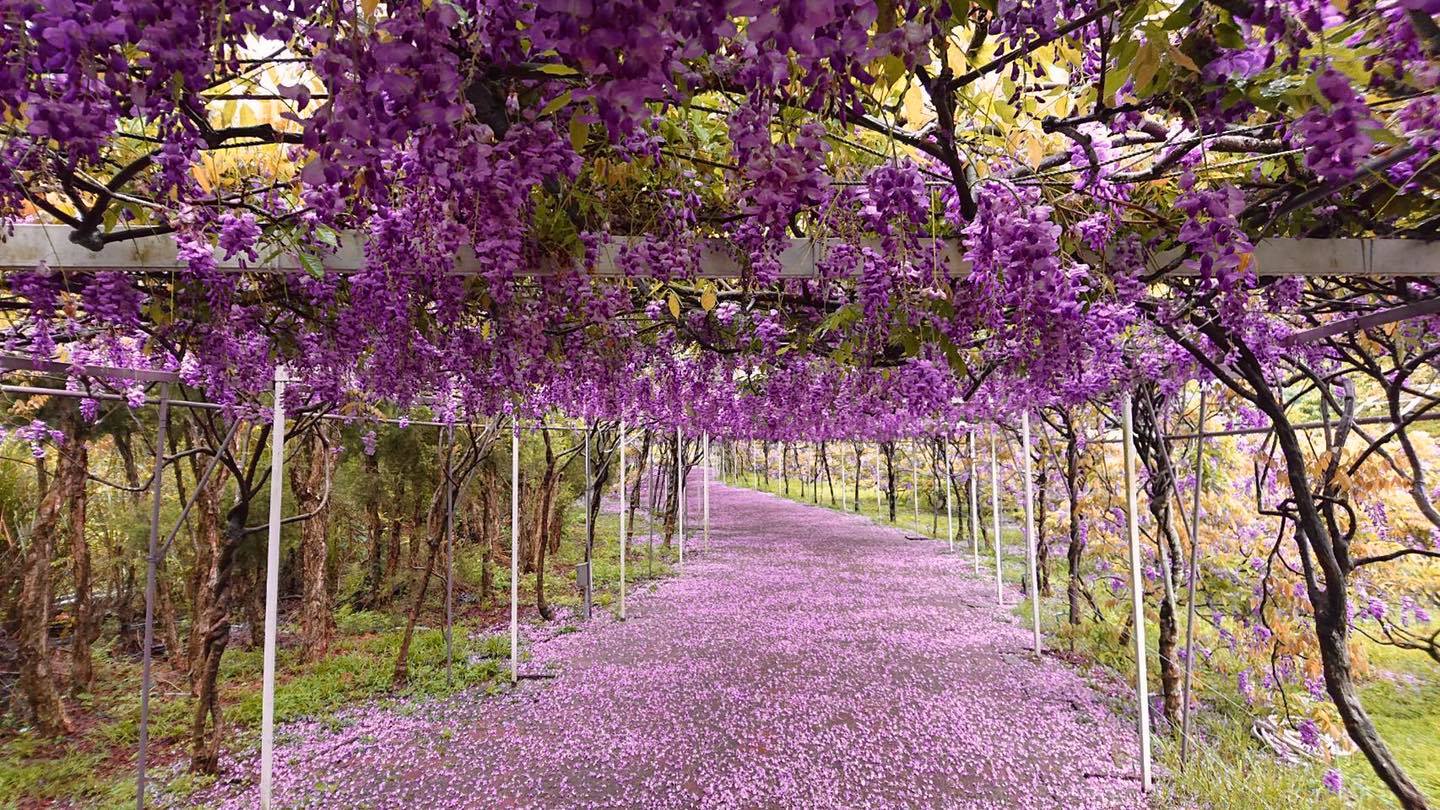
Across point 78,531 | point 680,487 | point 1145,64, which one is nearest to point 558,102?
point 1145,64

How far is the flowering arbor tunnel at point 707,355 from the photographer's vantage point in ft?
3.00

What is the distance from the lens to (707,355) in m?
4.48

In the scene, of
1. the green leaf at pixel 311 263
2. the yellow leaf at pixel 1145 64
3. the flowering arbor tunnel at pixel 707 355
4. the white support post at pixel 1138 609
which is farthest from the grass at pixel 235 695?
the yellow leaf at pixel 1145 64

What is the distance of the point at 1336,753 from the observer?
3924 mm

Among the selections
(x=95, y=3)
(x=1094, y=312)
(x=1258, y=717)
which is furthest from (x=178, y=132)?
(x=1258, y=717)

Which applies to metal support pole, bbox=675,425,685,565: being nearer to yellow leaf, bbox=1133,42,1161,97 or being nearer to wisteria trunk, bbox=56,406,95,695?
wisteria trunk, bbox=56,406,95,695

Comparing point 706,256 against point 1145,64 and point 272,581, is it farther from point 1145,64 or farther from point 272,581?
point 272,581

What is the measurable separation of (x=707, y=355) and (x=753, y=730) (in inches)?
97.3

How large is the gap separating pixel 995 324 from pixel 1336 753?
3871 mm

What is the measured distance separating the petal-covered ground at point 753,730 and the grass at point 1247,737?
253mm

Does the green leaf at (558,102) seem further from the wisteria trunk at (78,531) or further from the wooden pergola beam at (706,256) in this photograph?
the wisteria trunk at (78,531)

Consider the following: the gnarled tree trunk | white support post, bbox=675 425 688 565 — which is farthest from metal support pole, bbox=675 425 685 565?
the gnarled tree trunk

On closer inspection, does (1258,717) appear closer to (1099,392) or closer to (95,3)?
(1099,392)

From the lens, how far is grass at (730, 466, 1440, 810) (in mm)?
3232
